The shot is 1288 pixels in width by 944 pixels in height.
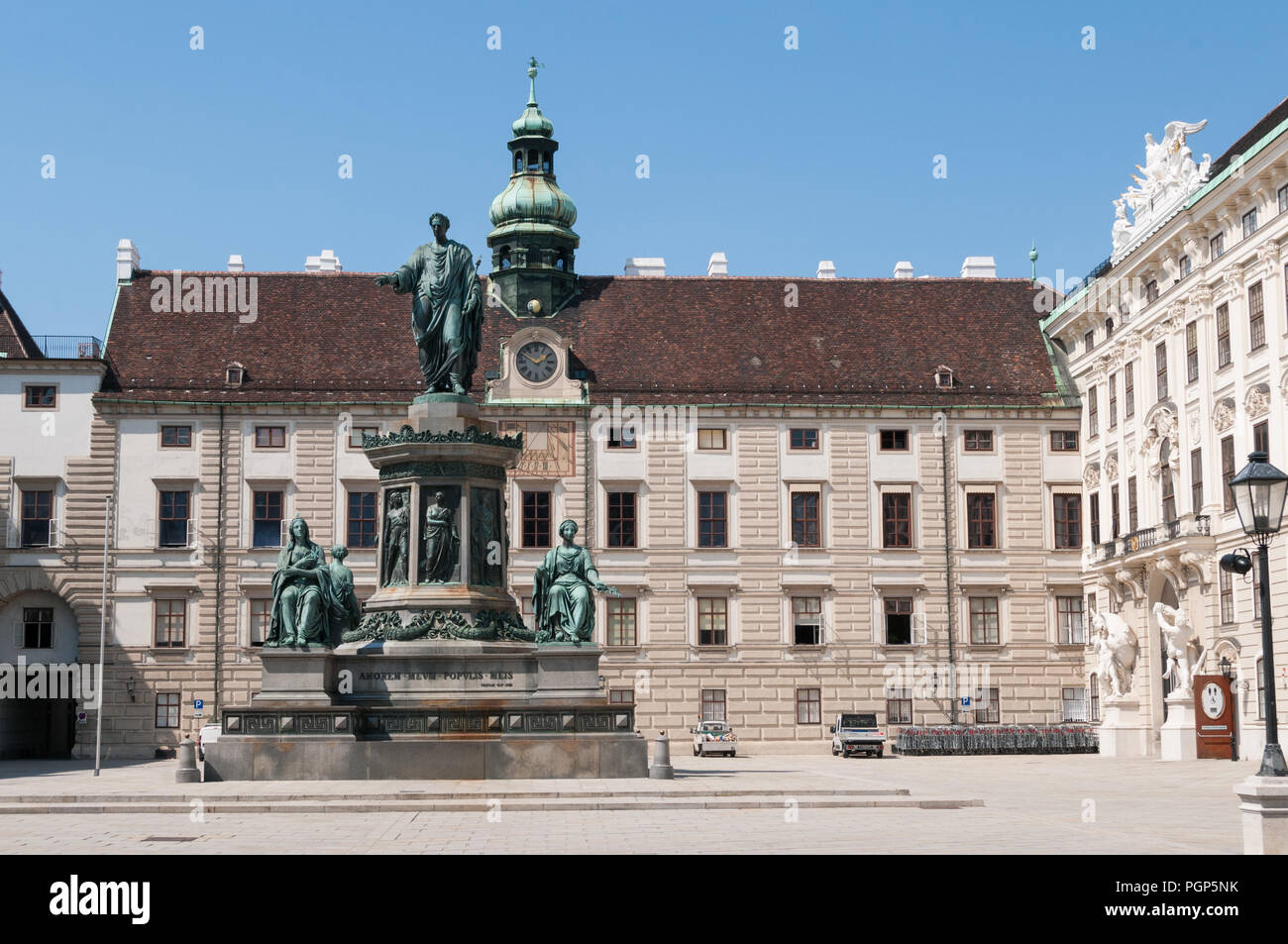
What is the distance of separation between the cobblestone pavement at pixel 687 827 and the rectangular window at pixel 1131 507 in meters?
25.4

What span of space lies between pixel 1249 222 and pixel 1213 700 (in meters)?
12.9

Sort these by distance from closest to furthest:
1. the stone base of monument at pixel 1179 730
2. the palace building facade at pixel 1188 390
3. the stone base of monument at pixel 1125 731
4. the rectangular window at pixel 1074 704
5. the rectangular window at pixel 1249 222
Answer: the palace building facade at pixel 1188 390
the rectangular window at pixel 1249 222
the stone base of monument at pixel 1179 730
the stone base of monument at pixel 1125 731
the rectangular window at pixel 1074 704

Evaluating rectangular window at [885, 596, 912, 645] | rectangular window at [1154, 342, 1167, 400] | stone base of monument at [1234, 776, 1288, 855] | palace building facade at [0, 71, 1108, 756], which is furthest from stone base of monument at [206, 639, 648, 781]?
rectangular window at [885, 596, 912, 645]

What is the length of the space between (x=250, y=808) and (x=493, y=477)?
7.86m

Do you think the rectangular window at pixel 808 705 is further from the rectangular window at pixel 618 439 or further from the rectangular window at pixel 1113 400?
the rectangular window at pixel 1113 400

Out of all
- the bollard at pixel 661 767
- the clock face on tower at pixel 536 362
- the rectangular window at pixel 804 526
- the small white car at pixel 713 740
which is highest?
the clock face on tower at pixel 536 362

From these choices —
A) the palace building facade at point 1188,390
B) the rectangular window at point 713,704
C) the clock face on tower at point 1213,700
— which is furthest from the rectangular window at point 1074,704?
the clock face on tower at point 1213,700

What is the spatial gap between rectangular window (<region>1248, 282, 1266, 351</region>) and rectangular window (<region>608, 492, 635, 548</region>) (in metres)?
23.0

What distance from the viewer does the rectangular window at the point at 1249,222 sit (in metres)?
45.1

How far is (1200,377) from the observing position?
4834 cm

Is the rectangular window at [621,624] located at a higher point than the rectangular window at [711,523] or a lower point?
lower

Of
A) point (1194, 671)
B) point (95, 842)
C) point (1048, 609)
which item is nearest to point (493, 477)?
point (95, 842)

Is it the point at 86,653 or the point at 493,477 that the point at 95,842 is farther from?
the point at 86,653

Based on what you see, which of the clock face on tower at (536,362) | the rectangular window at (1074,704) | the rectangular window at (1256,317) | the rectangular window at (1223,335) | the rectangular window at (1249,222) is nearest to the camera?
the rectangular window at (1256,317)
